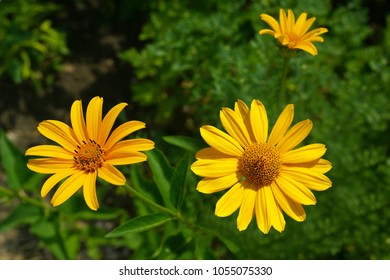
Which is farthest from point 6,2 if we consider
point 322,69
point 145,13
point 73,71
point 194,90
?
point 322,69

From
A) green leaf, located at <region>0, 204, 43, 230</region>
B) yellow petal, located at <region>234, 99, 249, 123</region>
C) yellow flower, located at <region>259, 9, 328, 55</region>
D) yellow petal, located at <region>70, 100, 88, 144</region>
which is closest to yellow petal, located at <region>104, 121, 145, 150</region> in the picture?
yellow petal, located at <region>70, 100, 88, 144</region>

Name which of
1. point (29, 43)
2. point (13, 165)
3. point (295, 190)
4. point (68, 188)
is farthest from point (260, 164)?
point (29, 43)

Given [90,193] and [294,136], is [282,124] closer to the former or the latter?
[294,136]

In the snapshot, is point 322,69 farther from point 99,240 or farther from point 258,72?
point 99,240

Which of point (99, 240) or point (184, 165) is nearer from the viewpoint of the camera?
point (184, 165)

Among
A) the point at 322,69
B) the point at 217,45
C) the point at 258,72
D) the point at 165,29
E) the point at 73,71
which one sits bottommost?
the point at 258,72
